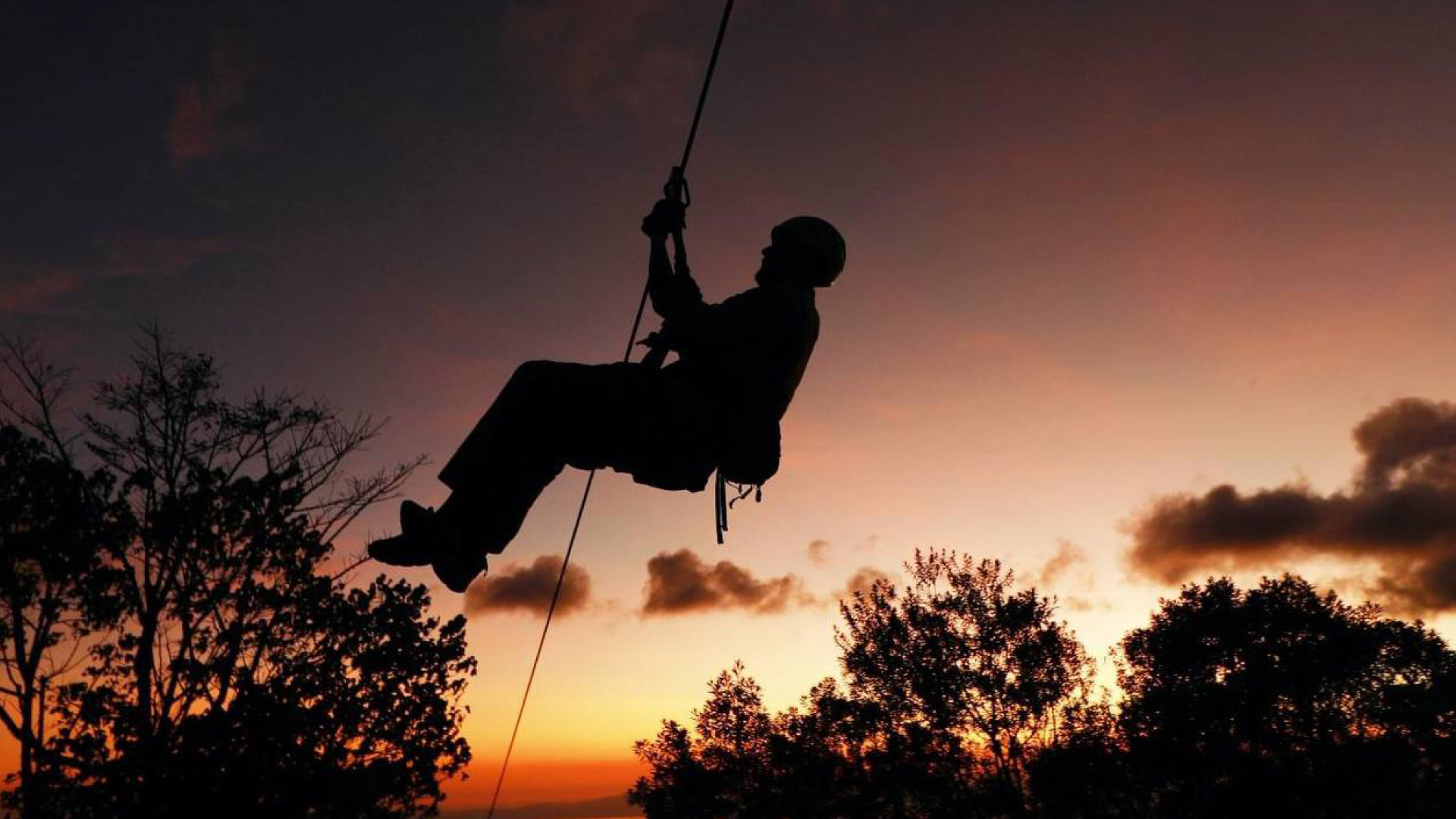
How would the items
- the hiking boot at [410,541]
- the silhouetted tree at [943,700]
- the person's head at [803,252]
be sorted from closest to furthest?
1. the hiking boot at [410,541]
2. the person's head at [803,252]
3. the silhouetted tree at [943,700]

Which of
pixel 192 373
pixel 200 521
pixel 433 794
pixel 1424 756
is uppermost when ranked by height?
pixel 192 373

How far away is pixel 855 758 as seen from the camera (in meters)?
43.2

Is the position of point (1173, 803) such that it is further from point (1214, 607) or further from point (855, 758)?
point (855, 758)

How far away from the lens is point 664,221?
4289 millimetres

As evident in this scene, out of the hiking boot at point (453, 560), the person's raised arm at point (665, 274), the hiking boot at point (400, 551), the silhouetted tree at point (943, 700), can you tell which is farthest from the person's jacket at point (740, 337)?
the silhouetted tree at point (943, 700)

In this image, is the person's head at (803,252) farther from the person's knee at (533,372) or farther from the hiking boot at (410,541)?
the hiking boot at (410,541)

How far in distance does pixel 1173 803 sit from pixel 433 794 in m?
35.9

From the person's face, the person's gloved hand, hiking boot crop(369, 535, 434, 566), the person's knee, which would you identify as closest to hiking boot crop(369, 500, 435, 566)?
hiking boot crop(369, 535, 434, 566)

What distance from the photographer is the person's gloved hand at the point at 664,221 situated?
4.29 m

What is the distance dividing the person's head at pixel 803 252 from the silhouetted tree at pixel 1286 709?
4354cm

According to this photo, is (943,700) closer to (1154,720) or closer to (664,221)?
(1154,720)

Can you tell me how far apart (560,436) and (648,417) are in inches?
16.7

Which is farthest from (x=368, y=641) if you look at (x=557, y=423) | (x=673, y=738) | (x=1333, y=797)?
(x=1333, y=797)

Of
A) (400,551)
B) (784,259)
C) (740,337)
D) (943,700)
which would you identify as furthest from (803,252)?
(943,700)
